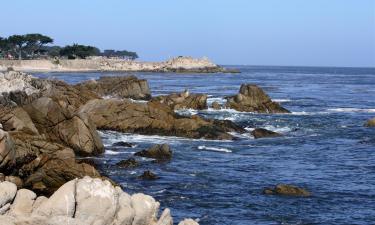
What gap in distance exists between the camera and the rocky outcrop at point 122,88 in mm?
80875

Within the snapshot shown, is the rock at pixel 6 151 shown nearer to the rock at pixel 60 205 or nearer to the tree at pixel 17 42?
the rock at pixel 60 205

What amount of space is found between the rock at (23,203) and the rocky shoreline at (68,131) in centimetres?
3

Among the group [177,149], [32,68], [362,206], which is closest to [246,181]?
[362,206]

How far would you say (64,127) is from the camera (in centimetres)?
3872

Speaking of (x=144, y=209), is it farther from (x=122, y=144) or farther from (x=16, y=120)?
(x=122, y=144)

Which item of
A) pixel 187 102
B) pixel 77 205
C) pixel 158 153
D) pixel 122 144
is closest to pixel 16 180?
pixel 77 205

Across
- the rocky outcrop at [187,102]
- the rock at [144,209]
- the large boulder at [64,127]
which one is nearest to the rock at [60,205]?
the rock at [144,209]

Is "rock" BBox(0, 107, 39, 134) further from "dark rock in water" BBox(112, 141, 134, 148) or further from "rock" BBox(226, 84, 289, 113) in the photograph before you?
"rock" BBox(226, 84, 289, 113)

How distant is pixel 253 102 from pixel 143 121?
23.9 m

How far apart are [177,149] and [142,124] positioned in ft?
25.4

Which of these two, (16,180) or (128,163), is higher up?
(16,180)

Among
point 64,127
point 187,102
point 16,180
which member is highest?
point 64,127

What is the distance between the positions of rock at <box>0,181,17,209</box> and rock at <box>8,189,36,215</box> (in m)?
0.17

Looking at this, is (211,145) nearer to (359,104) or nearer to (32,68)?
(359,104)
